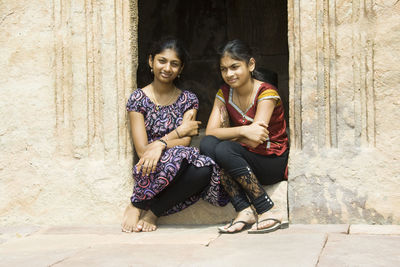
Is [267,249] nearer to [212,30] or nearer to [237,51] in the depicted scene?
[237,51]

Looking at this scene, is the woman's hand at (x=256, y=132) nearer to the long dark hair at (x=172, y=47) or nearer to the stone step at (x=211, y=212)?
the stone step at (x=211, y=212)

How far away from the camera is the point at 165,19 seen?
248 inches

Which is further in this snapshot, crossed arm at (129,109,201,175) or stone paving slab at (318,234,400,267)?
crossed arm at (129,109,201,175)

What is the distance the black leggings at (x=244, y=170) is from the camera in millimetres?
3859

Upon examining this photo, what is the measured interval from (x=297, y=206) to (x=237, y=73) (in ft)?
3.40

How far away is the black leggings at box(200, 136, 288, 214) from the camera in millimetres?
3859

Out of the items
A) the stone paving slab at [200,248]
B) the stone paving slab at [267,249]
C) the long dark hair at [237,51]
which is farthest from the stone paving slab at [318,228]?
the long dark hair at [237,51]

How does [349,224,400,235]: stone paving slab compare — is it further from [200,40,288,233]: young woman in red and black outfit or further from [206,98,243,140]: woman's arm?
[206,98,243,140]: woman's arm

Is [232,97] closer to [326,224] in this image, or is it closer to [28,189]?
[326,224]

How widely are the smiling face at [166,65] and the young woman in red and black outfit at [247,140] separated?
0.38 m

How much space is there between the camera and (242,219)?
3832mm

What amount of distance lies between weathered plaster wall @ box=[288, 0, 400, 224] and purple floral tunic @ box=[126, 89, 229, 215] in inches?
22.3

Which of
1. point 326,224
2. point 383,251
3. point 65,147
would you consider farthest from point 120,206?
point 383,251

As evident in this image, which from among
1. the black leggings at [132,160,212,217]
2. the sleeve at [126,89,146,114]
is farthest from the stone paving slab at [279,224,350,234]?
the sleeve at [126,89,146,114]
